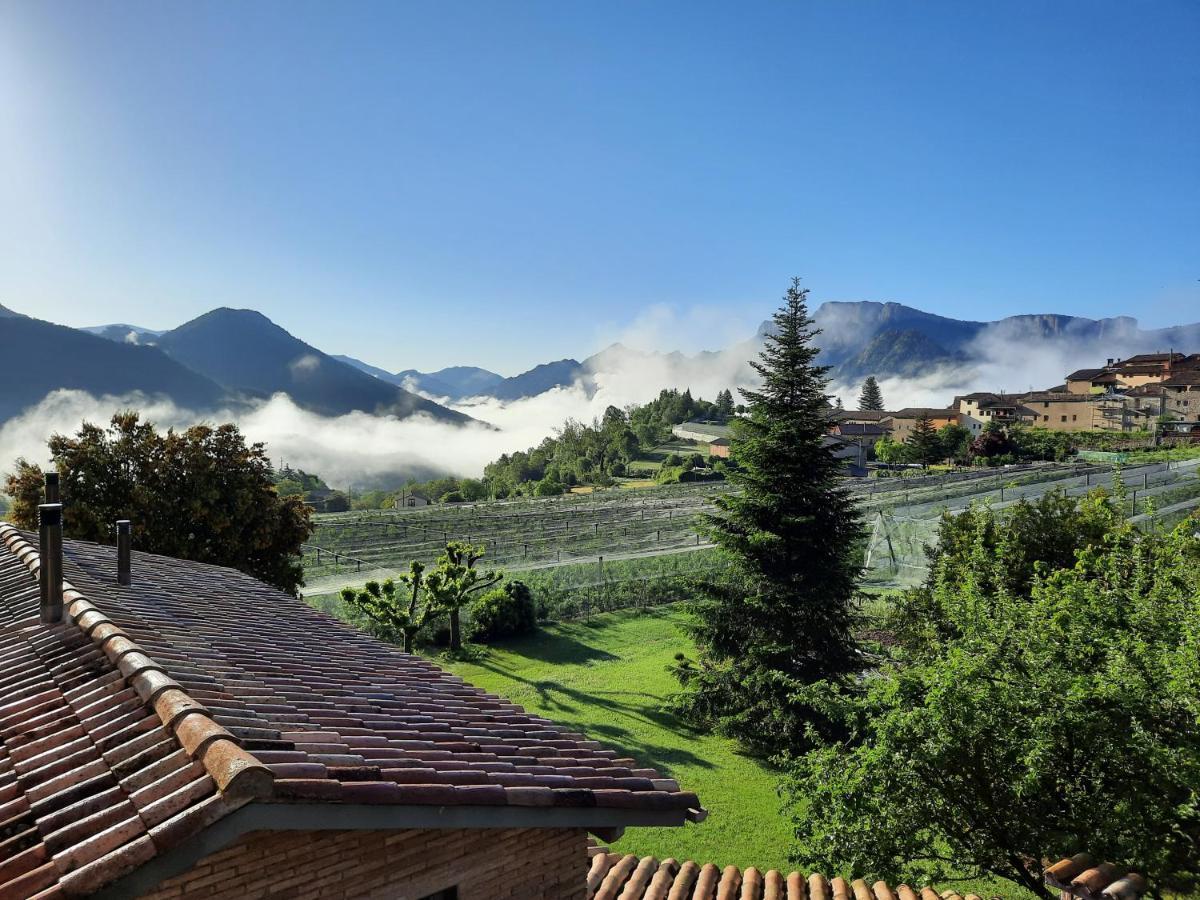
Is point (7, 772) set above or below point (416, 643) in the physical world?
above

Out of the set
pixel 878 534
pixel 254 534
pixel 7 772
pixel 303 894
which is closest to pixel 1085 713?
pixel 303 894

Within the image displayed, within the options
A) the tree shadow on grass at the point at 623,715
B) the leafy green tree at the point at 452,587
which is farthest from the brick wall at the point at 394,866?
the leafy green tree at the point at 452,587

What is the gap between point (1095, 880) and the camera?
195 inches

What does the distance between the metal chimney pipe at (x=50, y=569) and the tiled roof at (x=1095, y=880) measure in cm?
803

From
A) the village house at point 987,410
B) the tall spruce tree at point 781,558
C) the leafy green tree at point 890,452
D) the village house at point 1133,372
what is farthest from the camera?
the village house at point 1133,372

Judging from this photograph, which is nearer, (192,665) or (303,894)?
(303,894)

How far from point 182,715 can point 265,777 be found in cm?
87

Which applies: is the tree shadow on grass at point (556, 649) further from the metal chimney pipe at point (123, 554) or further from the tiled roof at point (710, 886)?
the metal chimney pipe at point (123, 554)

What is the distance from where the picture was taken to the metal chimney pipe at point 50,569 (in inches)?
215

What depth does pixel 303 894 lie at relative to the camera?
348 centimetres

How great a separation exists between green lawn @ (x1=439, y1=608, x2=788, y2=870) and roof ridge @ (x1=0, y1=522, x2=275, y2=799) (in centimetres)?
846

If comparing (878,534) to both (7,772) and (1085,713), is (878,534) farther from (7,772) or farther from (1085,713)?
(7,772)

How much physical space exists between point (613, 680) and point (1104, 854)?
14.4 m

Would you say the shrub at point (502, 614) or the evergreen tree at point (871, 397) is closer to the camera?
the shrub at point (502, 614)
